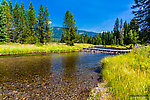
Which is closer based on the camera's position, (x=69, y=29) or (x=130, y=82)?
(x=130, y=82)

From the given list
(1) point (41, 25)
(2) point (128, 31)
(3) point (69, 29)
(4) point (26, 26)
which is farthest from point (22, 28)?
(2) point (128, 31)

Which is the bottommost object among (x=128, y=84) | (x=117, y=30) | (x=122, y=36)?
(x=128, y=84)

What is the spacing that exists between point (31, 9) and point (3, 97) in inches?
2144

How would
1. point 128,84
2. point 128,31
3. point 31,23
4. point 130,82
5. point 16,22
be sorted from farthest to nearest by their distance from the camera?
point 128,31 < point 31,23 < point 16,22 < point 130,82 < point 128,84

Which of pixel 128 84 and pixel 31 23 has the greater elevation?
pixel 31 23

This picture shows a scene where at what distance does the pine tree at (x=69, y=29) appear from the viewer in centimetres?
5012

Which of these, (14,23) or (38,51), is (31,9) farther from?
(38,51)

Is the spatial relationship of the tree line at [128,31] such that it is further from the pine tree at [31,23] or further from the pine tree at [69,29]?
the pine tree at [31,23]

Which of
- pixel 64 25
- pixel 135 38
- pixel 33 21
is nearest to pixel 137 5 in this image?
pixel 64 25

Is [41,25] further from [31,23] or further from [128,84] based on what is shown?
[128,84]

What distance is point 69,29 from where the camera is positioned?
50.6 metres

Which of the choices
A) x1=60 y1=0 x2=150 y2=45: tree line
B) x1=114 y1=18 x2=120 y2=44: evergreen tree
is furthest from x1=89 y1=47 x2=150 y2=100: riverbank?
x1=114 y1=18 x2=120 y2=44: evergreen tree

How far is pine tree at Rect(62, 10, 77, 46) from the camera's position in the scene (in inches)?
1973

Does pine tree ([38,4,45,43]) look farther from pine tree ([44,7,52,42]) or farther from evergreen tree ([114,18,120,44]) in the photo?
evergreen tree ([114,18,120,44])
